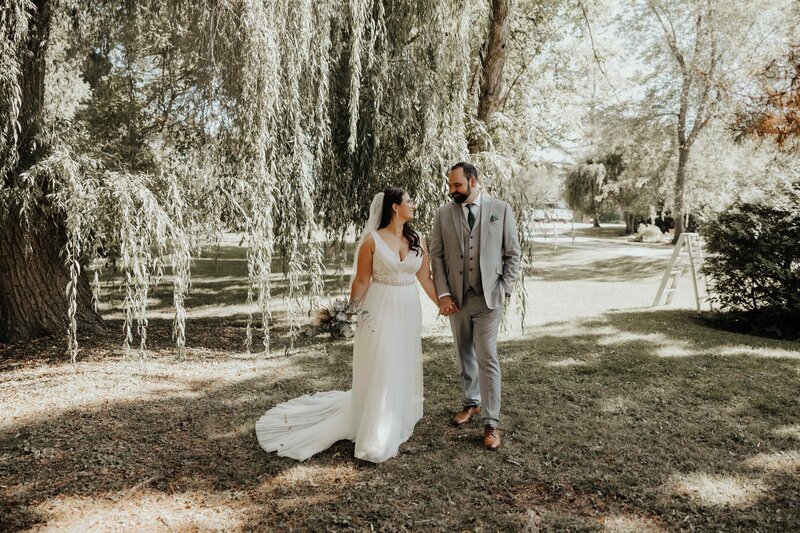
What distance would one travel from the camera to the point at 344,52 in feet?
17.4

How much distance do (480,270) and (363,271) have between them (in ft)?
2.90

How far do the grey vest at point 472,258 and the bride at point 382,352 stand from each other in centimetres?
34

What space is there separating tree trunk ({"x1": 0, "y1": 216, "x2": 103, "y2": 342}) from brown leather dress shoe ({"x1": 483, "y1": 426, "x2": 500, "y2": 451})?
15.4ft

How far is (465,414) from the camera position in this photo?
14.4 feet

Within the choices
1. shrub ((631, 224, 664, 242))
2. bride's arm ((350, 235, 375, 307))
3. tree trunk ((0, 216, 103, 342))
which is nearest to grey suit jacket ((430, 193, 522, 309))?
bride's arm ((350, 235, 375, 307))

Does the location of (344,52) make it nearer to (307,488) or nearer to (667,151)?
(307,488)

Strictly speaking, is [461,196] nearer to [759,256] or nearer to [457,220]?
[457,220]

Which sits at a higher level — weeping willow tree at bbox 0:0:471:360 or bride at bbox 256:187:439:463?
weeping willow tree at bbox 0:0:471:360

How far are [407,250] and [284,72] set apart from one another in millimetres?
2063

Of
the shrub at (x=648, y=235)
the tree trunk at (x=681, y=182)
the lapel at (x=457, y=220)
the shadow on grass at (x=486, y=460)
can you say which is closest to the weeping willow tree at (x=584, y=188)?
the shrub at (x=648, y=235)

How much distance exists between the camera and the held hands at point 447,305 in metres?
4.05

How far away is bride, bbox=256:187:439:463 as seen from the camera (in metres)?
3.77

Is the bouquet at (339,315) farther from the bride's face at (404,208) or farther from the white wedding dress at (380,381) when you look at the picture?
the bride's face at (404,208)

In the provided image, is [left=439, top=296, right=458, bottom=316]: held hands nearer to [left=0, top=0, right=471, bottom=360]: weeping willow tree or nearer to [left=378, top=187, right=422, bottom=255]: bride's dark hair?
[left=378, top=187, right=422, bottom=255]: bride's dark hair
